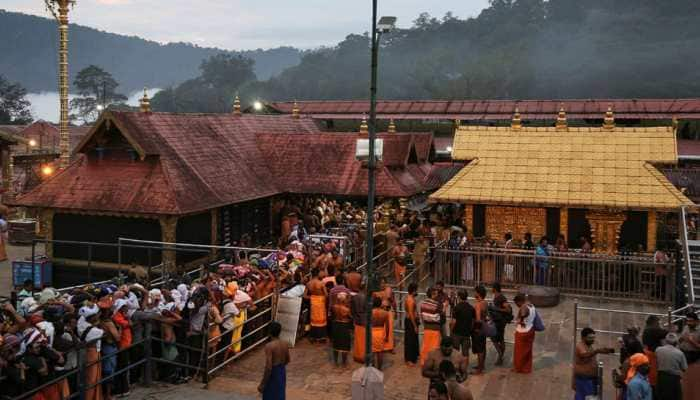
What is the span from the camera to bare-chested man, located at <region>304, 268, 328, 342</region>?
13617mm

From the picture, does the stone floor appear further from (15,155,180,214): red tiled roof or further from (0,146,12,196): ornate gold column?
(0,146,12,196): ornate gold column

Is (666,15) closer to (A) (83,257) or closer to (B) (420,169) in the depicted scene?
(B) (420,169)

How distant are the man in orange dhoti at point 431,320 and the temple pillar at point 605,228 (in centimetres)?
867

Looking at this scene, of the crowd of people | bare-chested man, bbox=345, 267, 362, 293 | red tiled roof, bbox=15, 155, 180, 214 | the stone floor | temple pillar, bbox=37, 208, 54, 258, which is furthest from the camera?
temple pillar, bbox=37, 208, 54, 258

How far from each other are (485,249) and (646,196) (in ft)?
15.0

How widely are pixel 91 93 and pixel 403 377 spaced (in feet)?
385

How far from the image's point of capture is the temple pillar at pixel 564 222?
19.8 m

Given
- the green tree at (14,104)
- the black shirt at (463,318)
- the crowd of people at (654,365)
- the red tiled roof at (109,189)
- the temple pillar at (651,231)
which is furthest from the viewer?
the green tree at (14,104)

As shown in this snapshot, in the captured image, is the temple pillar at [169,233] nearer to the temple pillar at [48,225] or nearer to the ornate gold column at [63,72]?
the temple pillar at [48,225]

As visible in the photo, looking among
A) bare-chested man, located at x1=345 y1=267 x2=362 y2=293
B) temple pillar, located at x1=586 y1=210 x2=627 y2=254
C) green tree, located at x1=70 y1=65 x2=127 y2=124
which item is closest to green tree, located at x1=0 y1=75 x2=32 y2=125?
green tree, located at x1=70 y1=65 x2=127 y2=124

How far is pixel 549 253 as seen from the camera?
18219mm

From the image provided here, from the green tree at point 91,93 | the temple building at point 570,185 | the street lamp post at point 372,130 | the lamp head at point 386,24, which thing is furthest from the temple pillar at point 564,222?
the green tree at point 91,93

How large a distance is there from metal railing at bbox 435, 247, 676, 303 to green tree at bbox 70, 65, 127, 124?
346 ft

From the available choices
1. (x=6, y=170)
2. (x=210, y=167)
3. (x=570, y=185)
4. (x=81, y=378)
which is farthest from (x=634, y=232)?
(x=6, y=170)
